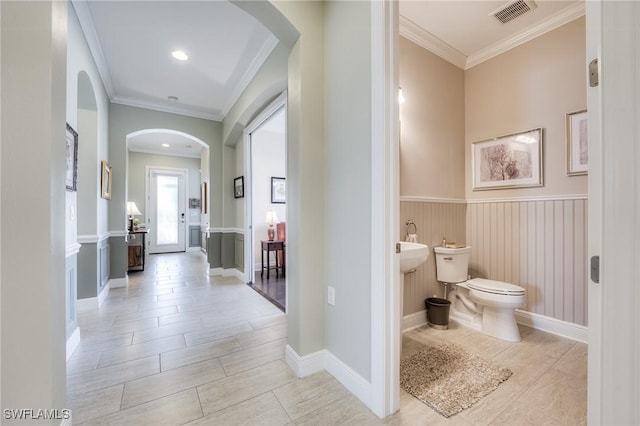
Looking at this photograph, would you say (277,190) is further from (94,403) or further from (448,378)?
(448,378)

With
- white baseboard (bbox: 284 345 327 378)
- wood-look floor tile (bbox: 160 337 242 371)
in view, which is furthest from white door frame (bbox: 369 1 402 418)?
wood-look floor tile (bbox: 160 337 242 371)

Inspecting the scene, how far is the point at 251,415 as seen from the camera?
137 centimetres

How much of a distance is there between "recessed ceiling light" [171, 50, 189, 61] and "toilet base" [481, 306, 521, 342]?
13.4ft

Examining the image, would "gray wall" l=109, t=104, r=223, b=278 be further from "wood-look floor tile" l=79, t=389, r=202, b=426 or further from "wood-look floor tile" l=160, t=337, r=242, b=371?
"wood-look floor tile" l=79, t=389, r=202, b=426

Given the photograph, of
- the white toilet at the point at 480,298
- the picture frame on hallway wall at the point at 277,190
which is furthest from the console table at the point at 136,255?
the white toilet at the point at 480,298

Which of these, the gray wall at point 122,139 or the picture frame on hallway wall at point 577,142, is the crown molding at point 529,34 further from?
the gray wall at point 122,139

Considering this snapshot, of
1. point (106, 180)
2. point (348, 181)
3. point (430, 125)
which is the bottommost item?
point (348, 181)

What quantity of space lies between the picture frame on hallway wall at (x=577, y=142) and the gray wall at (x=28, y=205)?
138 inches

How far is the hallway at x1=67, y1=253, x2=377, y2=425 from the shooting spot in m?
1.38

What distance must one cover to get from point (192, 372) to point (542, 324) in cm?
302

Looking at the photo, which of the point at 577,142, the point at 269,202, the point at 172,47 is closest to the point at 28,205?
the point at 172,47

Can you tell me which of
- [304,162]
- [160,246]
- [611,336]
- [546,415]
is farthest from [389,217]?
[160,246]

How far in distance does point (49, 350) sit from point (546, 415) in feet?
7.88

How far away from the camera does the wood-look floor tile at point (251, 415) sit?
132 centimetres
